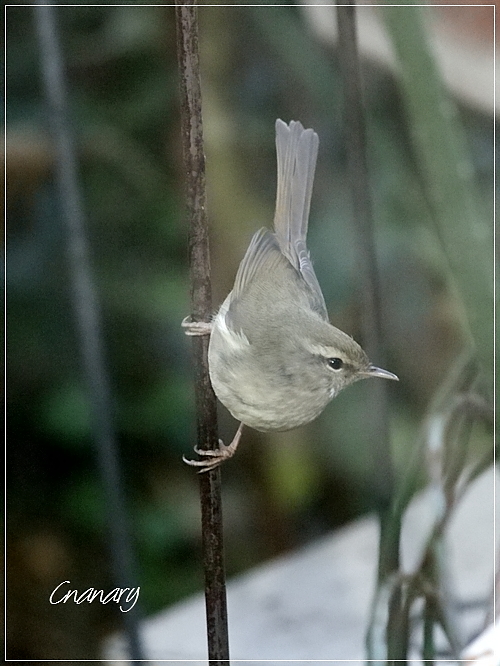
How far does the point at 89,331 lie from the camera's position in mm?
1021

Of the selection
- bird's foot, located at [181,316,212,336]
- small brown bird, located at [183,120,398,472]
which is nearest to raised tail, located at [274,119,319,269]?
small brown bird, located at [183,120,398,472]

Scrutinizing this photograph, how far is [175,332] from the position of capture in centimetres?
106

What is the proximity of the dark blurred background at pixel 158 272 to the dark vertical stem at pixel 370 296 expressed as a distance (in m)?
0.01

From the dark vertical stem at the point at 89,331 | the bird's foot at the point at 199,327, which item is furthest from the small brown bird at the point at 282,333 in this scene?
the dark vertical stem at the point at 89,331

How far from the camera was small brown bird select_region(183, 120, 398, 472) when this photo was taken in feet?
2.95

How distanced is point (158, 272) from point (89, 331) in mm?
121

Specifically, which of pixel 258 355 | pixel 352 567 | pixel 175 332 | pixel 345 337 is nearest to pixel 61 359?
pixel 175 332

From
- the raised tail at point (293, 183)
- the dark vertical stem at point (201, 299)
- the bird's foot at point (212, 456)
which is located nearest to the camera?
the dark vertical stem at point (201, 299)

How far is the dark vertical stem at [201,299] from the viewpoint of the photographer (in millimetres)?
708

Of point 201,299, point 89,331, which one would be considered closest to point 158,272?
point 89,331

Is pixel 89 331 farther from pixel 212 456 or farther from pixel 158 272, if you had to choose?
pixel 212 456

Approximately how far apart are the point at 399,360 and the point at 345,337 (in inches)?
6.3

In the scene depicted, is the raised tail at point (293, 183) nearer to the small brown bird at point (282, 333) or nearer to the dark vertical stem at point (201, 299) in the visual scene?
the small brown bird at point (282, 333)

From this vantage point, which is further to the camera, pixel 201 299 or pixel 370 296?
pixel 370 296
